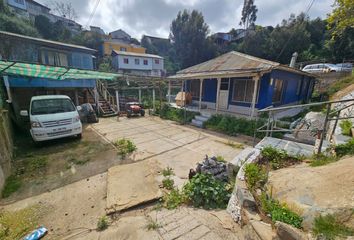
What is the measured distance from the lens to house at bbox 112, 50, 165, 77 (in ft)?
92.9

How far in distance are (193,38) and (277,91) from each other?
2388cm

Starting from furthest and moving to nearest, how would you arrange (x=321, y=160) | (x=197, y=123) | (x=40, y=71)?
1. (x=197, y=123)
2. (x=40, y=71)
3. (x=321, y=160)

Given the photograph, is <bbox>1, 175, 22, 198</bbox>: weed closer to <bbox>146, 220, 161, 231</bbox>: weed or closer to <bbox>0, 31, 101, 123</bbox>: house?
<bbox>146, 220, 161, 231</bbox>: weed

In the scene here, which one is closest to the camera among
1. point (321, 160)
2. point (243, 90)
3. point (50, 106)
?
point (321, 160)

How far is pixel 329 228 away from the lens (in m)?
1.56

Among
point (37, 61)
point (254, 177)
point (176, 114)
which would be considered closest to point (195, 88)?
point (176, 114)

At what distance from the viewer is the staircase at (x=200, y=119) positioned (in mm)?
9758

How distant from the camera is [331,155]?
10.5 feet

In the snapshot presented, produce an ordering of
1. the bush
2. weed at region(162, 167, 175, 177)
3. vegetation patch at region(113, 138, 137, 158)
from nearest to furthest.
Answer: the bush
weed at region(162, 167, 175, 177)
vegetation patch at region(113, 138, 137, 158)

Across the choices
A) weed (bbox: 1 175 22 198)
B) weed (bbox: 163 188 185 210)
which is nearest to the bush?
weed (bbox: 163 188 185 210)

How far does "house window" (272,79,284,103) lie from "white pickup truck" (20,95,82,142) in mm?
11002

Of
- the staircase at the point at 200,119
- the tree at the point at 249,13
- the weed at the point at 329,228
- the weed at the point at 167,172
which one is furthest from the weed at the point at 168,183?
the tree at the point at 249,13

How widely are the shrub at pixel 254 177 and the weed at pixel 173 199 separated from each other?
1.32 m

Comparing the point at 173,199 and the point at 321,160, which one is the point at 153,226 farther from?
the point at 321,160
